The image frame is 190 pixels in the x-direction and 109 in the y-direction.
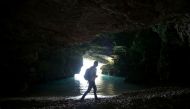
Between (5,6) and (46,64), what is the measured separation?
31.9m

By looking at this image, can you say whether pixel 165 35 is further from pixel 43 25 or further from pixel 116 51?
pixel 116 51

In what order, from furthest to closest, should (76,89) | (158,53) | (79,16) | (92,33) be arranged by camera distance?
(158,53)
(76,89)
(92,33)
(79,16)

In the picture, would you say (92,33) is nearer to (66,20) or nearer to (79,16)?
(66,20)

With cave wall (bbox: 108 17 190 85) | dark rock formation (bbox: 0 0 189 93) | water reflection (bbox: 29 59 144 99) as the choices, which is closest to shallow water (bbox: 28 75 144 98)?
water reflection (bbox: 29 59 144 99)

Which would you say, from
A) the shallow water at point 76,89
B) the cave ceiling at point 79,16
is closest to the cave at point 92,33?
the cave ceiling at point 79,16

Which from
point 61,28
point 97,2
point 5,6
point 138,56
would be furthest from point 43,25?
point 138,56

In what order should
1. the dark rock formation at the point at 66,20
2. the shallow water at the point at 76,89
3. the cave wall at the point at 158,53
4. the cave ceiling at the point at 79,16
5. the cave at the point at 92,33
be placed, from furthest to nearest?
1. the cave wall at the point at 158,53
2. the shallow water at the point at 76,89
3. the cave at the point at 92,33
4. the dark rock formation at the point at 66,20
5. the cave ceiling at the point at 79,16

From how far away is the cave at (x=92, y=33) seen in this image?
18156 mm

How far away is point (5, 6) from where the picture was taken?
21.6 meters

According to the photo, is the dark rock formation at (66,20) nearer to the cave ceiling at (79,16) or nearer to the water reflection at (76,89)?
the cave ceiling at (79,16)

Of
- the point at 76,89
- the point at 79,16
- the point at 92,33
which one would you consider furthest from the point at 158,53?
the point at 79,16

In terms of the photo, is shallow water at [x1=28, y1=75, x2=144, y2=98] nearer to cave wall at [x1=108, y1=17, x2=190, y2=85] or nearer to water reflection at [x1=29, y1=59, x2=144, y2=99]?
water reflection at [x1=29, y1=59, x2=144, y2=99]

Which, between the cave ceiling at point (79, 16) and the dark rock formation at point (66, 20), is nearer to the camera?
the cave ceiling at point (79, 16)

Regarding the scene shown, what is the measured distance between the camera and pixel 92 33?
25.2 meters
